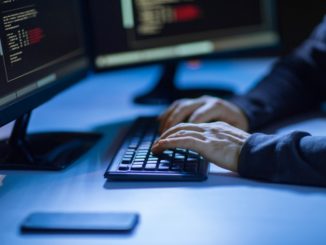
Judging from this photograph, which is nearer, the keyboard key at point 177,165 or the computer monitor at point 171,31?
the keyboard key at point 177,165

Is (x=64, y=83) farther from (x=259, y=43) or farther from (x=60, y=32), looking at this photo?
(x=259, y=43)

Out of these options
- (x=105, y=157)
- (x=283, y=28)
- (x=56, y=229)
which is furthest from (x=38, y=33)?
(x=283, y=28)

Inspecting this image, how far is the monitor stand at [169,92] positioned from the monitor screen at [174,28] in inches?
2.7

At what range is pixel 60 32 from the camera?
1149 mm

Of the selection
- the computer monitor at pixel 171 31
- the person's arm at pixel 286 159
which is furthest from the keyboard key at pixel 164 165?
the computer monitor at pixel 171 31

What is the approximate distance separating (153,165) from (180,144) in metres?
0.06

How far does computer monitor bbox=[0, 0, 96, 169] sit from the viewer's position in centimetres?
96

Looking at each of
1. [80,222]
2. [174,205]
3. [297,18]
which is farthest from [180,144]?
[297,18]

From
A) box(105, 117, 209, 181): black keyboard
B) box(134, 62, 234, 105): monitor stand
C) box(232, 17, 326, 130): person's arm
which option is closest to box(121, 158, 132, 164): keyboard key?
box(105, 117, 209, 181): black keyboard

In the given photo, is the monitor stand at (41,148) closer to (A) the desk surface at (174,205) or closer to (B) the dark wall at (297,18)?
(A) the desk surface at (174,205)

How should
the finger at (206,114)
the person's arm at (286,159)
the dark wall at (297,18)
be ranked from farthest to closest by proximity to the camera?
the dark wall at (297,18) → the finger at (206,114) → the person's arm at (286,159)

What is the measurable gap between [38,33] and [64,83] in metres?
0.14

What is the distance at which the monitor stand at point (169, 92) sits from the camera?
1.43 metres

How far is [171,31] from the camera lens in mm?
1372
